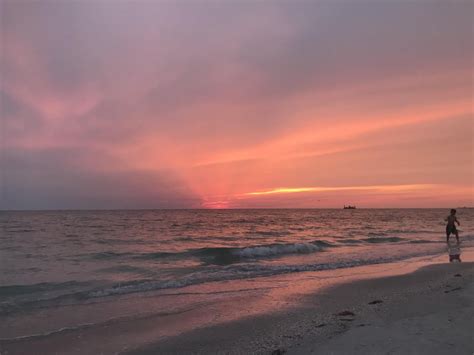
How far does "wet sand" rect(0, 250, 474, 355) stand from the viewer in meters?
5.81

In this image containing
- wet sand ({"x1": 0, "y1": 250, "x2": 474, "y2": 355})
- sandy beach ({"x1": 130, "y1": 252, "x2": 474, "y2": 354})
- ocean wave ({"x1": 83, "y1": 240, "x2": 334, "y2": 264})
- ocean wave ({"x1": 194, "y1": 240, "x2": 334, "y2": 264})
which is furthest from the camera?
ocean wave ({"x1": 194, "y1": 240, "x2": 334, "y2": 264})

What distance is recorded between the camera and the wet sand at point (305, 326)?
5812 millimetres

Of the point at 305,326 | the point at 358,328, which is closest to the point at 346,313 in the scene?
the point at 305,326

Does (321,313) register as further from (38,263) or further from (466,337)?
(38,263)

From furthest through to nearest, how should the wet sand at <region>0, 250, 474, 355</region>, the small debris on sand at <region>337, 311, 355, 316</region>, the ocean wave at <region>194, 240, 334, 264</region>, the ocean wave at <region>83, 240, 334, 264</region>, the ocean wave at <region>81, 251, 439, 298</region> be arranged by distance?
1. the ocean wave at <region>194, 240, 334, 264</region>
2. the ocean wave at <region>83, 240, 334, 264</region>
3. the ocean wave at <region>81, 251, 439, 298</region>
4. the small debris on sand at <region>337, 311, 355, 316</region>
5. the wet sand at <region>0, 250, 474, 355</region>

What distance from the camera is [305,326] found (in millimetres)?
7254

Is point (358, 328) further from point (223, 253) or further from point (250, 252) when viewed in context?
point (223, 253)

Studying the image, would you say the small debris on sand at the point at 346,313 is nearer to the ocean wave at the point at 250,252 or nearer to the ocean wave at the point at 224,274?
the ocean wave at the point at 224,274

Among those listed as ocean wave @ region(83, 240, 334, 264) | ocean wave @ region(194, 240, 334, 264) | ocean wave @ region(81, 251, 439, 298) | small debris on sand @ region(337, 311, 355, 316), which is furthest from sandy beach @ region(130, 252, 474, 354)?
ocean wave @ region(194, 240, 334, 264)

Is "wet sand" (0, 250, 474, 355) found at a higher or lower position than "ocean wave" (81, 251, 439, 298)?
higher

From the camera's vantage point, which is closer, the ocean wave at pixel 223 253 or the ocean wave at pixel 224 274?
the ocean wave at pixel 224 274

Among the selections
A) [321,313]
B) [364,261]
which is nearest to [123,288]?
[321,313]

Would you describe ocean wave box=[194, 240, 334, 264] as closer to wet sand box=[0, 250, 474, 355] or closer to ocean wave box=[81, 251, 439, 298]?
ocean wave box=[81, 251, 439, 298]

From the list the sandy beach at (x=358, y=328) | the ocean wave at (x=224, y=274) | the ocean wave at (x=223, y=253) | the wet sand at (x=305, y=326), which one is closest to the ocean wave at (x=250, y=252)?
the ocean wave at (x=223, y=253)
